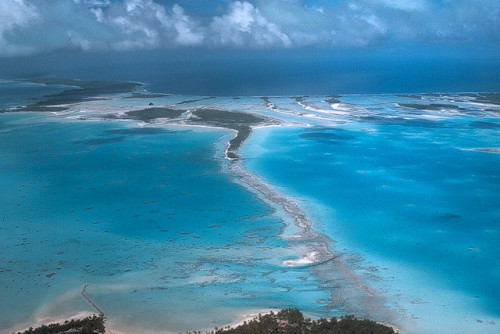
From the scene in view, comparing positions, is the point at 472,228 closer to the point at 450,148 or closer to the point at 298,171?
→ the point at 298,171

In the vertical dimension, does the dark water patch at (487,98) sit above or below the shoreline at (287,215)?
above

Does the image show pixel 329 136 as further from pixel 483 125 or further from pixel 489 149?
pixel 483 125

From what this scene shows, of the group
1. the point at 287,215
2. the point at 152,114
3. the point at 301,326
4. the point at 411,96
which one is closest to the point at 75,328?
the point at 301,326

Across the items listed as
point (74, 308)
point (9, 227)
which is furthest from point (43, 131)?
point (74, 308)

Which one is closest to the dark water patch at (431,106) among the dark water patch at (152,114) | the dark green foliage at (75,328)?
the dark water patch at (152,114)

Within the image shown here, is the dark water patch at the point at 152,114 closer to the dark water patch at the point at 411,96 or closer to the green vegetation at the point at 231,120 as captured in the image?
the green vegetation at the point at 231,120

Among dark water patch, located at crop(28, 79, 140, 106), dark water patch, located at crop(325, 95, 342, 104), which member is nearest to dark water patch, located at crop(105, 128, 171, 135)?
dark water patch, located at crop(28, 79, 140, 106)
